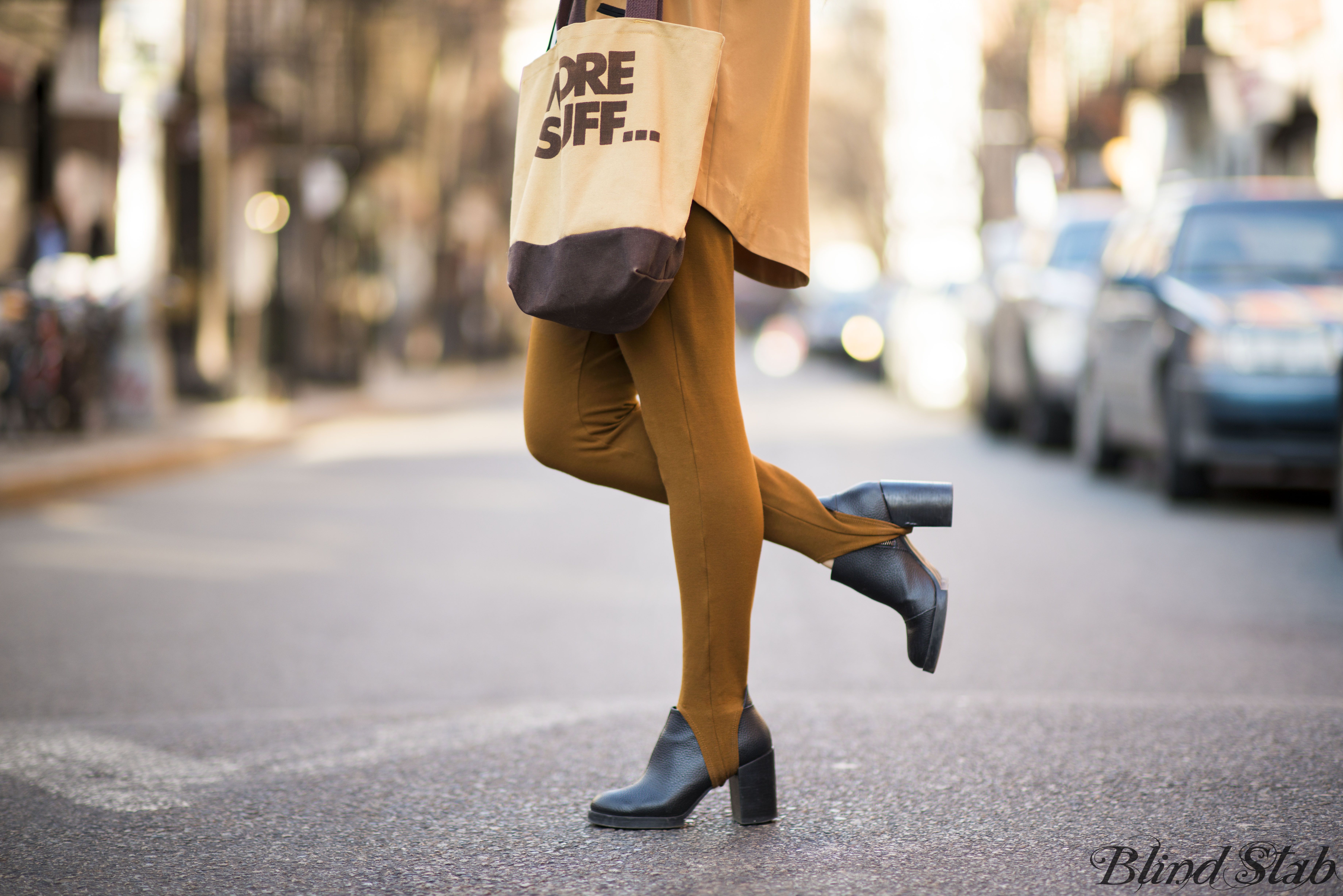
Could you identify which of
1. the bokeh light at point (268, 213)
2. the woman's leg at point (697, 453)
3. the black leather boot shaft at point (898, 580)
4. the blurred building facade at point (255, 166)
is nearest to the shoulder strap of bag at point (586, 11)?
the woman's leg at point (697, 453)

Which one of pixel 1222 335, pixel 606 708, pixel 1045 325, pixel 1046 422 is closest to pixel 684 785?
pixel 606 708

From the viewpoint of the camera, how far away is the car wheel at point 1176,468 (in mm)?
9438

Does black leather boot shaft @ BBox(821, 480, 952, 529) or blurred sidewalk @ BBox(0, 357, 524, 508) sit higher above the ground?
black leather boot shaft @ BBox(821, 480, 952, 529)

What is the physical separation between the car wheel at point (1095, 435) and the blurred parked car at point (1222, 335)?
0.02m

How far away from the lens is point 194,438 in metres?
13.8

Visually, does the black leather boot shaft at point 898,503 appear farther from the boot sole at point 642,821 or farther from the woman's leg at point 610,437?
the boot sole at point 642,821

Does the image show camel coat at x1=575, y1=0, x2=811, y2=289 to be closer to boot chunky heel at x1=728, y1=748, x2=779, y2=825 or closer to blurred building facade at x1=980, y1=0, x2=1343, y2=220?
boot chunky heel at x1=728, y1=748, x2=779, y2=825

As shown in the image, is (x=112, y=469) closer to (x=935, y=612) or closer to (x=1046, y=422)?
(x=1046, y=422)

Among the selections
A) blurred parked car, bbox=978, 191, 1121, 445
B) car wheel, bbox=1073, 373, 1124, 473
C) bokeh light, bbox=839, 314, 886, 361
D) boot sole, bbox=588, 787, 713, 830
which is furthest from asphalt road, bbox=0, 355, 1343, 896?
bokeh light, bbox=839, 314, 886, 361

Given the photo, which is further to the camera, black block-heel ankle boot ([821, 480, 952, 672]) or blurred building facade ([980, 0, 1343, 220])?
blurred building facade ([980, 0, 1343, 220])

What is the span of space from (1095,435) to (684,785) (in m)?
8.70

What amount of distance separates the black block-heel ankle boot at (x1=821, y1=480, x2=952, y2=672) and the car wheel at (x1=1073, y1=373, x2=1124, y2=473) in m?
8.13

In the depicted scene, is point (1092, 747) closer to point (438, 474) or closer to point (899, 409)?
point (438, 474)

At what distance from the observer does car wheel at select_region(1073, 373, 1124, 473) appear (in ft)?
36.5
